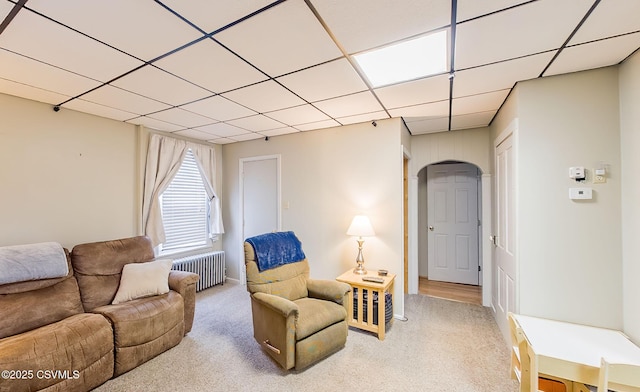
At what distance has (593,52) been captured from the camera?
183cm

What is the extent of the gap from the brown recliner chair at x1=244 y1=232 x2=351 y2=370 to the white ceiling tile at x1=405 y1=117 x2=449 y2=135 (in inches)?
86.5

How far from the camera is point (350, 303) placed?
287 centimetres

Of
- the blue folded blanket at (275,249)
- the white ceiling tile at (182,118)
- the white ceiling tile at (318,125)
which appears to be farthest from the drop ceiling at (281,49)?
the blue folded blanket at (275,249)

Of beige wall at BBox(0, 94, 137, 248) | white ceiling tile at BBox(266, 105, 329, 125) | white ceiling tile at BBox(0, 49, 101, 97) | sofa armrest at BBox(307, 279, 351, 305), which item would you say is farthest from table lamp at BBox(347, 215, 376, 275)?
beige wall at BBox(0, 94, 137, 248)

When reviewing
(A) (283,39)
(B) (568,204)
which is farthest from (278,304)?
(B) (568,204)

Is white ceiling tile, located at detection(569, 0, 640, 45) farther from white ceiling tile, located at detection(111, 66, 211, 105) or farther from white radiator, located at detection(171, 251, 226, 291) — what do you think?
white radiator, located at detection(171, 251, 226, 291)

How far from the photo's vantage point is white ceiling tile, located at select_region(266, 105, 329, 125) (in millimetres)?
3006

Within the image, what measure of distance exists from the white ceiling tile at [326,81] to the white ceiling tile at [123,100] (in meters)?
1.50

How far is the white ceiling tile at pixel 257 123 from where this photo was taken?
3333 mm

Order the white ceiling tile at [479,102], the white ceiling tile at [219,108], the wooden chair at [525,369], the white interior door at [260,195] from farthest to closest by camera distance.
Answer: the white interior door at [260,195], the white ceiling tile at [219,108], the white ceiling tile at [479,102], the wooden chair at [525,369]

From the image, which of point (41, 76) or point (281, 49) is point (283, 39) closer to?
point (281, 49)

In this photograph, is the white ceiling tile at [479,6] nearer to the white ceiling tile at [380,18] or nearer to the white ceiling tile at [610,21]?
the white ceiling tile at [380,18]

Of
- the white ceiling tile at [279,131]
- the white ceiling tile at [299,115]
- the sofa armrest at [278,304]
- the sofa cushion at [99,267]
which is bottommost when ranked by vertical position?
the sofa armrest at [278,304]

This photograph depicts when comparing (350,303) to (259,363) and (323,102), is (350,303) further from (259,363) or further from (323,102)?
(323,102)
